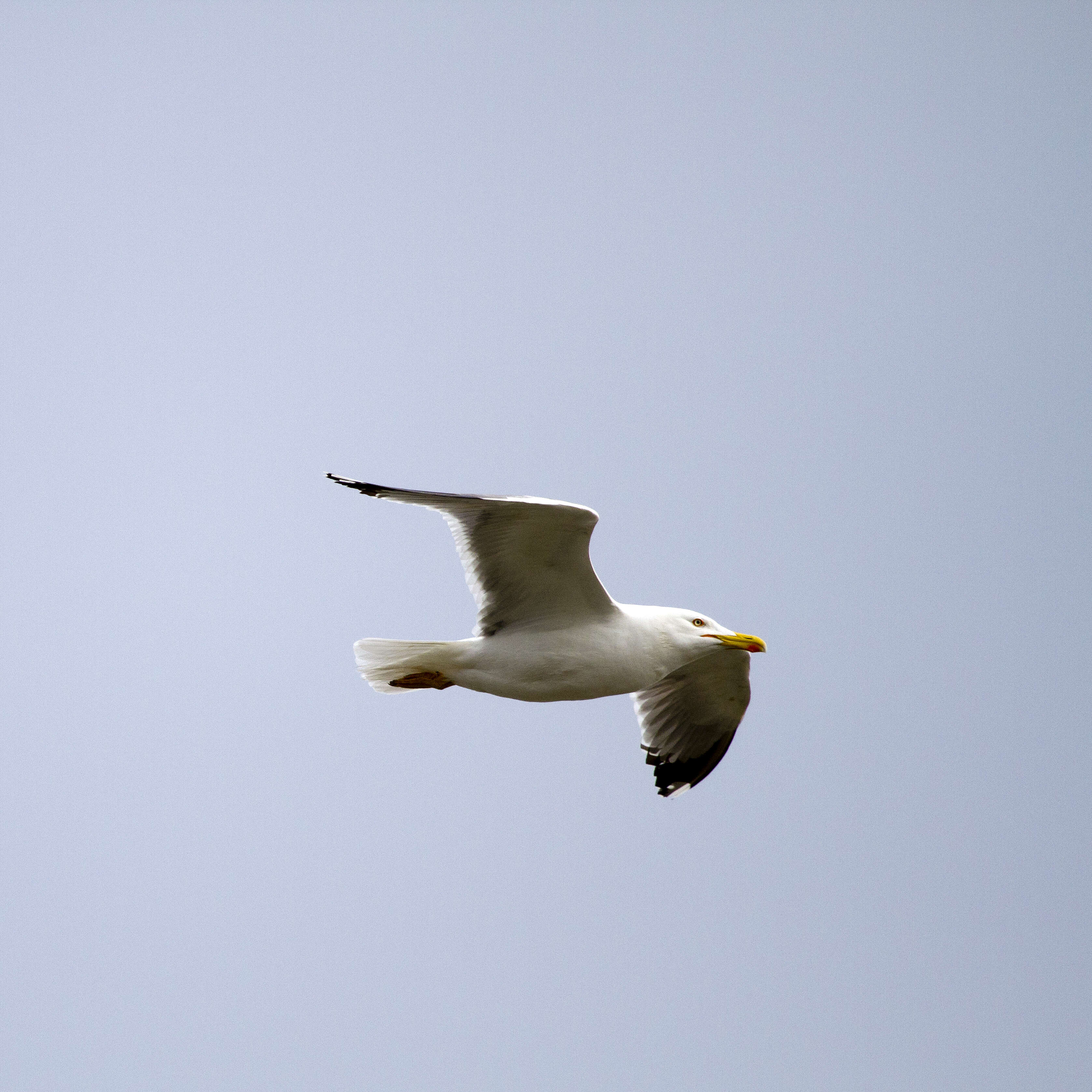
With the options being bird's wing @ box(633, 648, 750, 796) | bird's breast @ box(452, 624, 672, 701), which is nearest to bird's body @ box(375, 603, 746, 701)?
bird's breast @ box(452, 624, 672, 701)

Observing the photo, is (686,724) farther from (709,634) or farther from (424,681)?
(424,681)

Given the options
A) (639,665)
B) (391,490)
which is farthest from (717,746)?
(391,490)

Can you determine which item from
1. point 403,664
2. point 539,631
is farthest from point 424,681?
point 539,631

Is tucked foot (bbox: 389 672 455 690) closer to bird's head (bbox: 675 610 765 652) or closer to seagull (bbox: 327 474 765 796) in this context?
seagull (bbox: 327 474 765 796)

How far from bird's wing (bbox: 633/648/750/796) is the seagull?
0.97 metres

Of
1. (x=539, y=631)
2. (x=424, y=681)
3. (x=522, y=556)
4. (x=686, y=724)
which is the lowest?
(x=686, y=724)

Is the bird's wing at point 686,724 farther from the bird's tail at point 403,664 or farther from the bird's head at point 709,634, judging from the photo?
the bird's tail at point 403,664

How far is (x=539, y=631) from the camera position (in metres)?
7.66

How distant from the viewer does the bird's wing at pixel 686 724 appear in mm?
9109

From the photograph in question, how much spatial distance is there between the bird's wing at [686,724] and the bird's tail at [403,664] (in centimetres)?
178

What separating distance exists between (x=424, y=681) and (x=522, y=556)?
3.19 feet

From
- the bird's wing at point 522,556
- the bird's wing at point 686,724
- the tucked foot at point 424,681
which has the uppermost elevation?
the bird's wing at point 522,556

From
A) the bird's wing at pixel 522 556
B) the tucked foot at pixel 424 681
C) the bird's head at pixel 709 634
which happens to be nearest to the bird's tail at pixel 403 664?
the tucked foot at pixel 424 681

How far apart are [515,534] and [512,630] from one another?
634 millimetres
